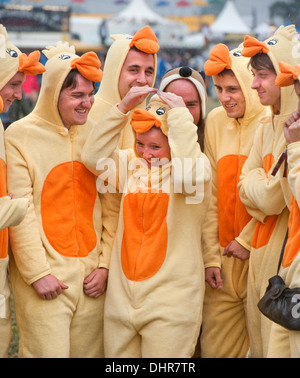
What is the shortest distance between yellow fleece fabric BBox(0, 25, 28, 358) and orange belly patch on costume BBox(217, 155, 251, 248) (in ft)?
4.52

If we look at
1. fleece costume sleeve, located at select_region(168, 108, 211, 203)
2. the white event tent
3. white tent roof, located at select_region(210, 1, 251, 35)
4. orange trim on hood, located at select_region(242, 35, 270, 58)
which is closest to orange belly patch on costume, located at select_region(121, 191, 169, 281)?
fleece costume sleeve, located at select_region(168, 108, 211, 203)

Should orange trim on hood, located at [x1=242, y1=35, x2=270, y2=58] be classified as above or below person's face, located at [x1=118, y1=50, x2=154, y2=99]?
above

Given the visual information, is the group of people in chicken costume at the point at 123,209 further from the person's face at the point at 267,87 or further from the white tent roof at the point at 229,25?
the white tent roof at the point at 229,25

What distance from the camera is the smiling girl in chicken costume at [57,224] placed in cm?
359

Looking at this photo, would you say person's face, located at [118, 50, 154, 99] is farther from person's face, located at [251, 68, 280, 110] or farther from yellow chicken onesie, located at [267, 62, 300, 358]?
yellow chicken onesie, located at [267, 62, 300, 358]

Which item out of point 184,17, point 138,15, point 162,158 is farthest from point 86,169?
point 184,17

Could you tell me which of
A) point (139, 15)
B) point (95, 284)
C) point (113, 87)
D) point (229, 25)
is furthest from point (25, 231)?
point (139, 15)

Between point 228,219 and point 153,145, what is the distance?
0.80 metres

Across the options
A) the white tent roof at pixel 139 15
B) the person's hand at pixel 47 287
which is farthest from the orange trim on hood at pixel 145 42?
the white tent roof at pixel 139 15

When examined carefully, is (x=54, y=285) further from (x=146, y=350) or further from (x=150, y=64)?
(x=150, y=64)

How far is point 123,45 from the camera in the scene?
4.27 meters

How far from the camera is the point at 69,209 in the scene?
372cm

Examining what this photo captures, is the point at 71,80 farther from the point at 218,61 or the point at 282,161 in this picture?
the point at 282,161

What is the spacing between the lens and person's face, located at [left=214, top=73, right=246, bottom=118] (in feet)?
13.2
